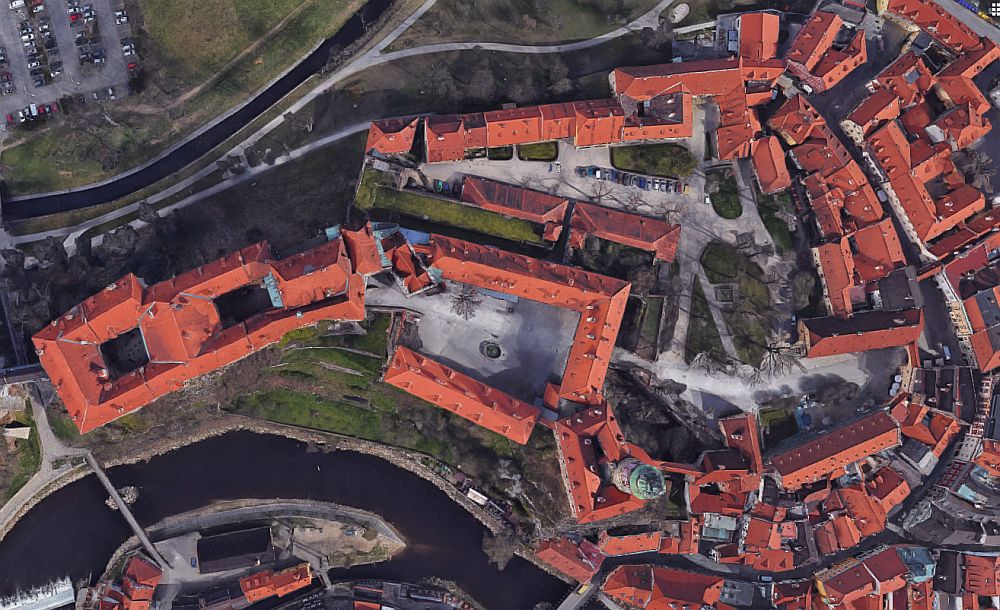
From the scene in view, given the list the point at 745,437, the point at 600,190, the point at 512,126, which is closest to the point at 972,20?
the point at 600,190

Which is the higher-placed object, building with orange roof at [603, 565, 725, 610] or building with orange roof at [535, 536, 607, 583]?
building with orange roof at [535, 536, 607, 583]

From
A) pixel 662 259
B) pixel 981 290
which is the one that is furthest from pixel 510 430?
pixel 981 290

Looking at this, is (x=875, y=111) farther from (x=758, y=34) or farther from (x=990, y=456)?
(x=990, y=456)

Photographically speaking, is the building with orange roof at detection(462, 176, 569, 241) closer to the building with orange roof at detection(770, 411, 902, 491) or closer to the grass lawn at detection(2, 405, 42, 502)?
the building with orange roof at detection(770, 411, 902, 491)

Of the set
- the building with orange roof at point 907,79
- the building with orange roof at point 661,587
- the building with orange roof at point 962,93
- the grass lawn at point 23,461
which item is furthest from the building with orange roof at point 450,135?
the building with orange roof at point 962,93

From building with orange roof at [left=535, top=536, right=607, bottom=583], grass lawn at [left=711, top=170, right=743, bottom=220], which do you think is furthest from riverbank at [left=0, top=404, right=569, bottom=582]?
grass lawn at [left=711, top=170, right=743, bottom=220]

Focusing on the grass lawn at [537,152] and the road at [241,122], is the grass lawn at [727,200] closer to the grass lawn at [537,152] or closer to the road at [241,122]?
the grass lawn at [537,152]
